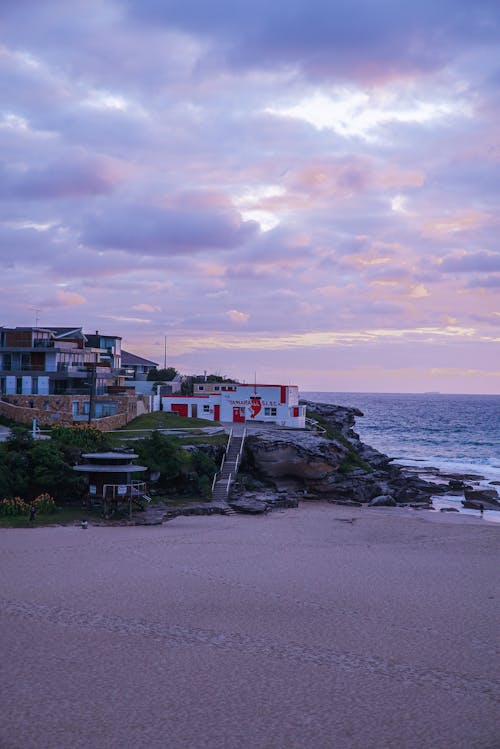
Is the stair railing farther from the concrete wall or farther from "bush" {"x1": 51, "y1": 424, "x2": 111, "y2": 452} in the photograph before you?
the concrete wall

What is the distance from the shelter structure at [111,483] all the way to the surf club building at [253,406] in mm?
26673

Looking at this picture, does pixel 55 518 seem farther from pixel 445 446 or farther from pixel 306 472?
pixel 445 446

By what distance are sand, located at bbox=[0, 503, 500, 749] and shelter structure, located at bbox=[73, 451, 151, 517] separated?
5.21 m

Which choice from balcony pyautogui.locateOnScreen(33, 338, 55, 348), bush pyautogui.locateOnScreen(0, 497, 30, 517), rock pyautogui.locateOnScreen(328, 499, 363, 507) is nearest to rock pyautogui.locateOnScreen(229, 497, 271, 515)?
rock pyautogui.locateOnScreen(328, 499, 363, 507)

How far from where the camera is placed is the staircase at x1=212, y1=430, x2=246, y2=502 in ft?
137

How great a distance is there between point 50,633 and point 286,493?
28.5m

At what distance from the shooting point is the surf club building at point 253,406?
206 feet

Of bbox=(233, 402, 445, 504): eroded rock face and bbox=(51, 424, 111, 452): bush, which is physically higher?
bbox=(51, 424, 111, 452): bush

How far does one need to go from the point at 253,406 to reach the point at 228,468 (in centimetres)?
1772

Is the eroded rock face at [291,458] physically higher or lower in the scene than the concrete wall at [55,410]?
lower

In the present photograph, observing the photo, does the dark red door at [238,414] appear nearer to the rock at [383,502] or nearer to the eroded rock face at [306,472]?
the eroded rock face at [306,472]

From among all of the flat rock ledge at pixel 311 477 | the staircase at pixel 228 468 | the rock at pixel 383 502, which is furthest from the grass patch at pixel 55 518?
the rock at pixel 383 502

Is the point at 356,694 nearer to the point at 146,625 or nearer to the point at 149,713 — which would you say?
the point at 149,713

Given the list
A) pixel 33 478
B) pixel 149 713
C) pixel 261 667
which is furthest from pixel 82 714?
pixel 33 478
